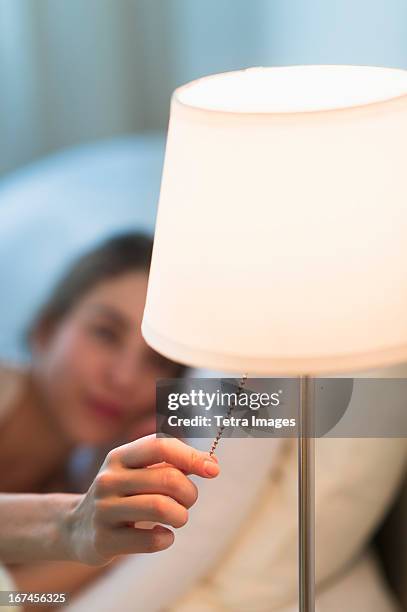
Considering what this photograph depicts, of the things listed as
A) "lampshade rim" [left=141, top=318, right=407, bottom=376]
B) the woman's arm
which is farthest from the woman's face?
"lampshade rim" [left=141, top=318, right=407, bottom=376]

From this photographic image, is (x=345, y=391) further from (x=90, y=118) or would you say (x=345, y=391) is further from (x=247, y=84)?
(x=90, y=118)

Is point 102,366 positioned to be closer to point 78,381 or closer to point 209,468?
point 78,381

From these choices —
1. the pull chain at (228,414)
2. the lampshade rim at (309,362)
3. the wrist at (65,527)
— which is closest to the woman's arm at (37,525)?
the wrist at (65,527)

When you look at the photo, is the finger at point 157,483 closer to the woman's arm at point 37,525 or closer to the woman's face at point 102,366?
the woman's arm at point 37,525

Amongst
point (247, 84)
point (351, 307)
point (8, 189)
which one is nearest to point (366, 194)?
point (351, 307)

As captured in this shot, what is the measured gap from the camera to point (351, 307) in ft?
1.79

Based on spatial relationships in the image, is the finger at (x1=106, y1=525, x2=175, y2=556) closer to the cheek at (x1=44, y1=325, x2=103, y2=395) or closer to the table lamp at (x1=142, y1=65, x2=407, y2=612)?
the table lamp at (x1=142, y1=65, x2=407, y2=612)

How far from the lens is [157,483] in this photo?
64 cm

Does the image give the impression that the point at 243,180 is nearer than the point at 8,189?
Yes

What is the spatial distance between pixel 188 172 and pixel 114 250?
0.71 m

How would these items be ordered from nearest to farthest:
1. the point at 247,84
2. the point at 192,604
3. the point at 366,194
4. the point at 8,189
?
the point at 366,194 < the point at 247,84 < the point at 192,604 < the point at 8,189

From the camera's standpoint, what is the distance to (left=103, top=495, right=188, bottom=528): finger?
64cm

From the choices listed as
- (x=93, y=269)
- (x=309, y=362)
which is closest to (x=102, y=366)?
(x=93, y=269)

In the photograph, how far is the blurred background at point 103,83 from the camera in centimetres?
133
